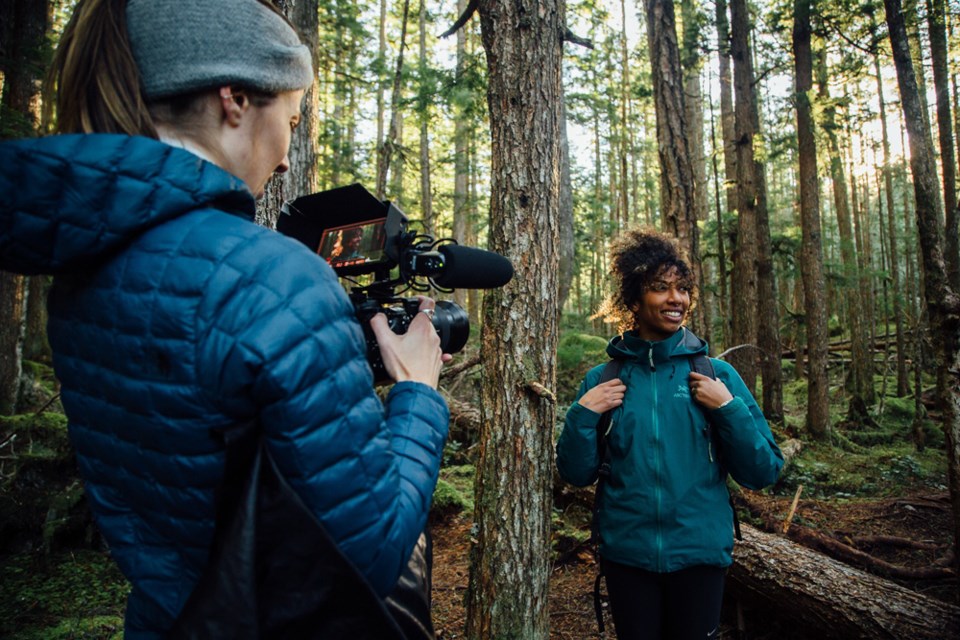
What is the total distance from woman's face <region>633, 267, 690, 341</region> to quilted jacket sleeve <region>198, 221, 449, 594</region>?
2326 mm

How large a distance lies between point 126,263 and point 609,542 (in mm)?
2491

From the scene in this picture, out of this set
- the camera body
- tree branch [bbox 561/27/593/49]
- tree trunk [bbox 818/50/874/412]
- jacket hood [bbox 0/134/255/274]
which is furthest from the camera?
tree trunk [bbox 818/50/874/412]

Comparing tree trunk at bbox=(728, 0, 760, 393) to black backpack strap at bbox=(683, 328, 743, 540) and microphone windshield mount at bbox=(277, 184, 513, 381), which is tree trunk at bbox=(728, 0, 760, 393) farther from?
microphone windshield mount at bbox=(277, 184, 513, 381)

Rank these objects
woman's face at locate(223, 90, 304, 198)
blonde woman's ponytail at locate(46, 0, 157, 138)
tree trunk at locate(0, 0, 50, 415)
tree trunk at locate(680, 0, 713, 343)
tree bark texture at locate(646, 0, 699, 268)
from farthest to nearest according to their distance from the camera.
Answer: tree trunk at locate(680, 0, 713, 343) → tree trunk at locate(0, 0, 50, 415) → tree bark texture at locate(646, 0, 699, 268) → woman's face at locate(223, 90, 304, 198) → blonde woman's ponytail at locate(46, 0, 157, 138)

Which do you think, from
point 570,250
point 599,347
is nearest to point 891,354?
point 599,347

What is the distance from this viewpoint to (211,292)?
925mm

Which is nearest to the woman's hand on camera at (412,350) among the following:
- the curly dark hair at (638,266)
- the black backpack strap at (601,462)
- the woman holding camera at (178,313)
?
the woman holding camera at (178,313)

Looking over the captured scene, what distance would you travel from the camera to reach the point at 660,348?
284cm

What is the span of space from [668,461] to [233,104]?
2.44 metres

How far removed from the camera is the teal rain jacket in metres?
2.55

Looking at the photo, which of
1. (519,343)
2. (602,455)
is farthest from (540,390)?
(602,455)

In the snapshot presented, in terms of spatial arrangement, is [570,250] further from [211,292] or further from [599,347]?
[211,292]

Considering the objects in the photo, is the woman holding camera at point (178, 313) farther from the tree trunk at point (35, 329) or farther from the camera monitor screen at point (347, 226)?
the tree trunk at point (35, 329)

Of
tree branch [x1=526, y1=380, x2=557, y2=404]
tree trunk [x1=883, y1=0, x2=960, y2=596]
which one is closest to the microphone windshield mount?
tree branch [x1=526, y1=380, x2=557, y2=404]
